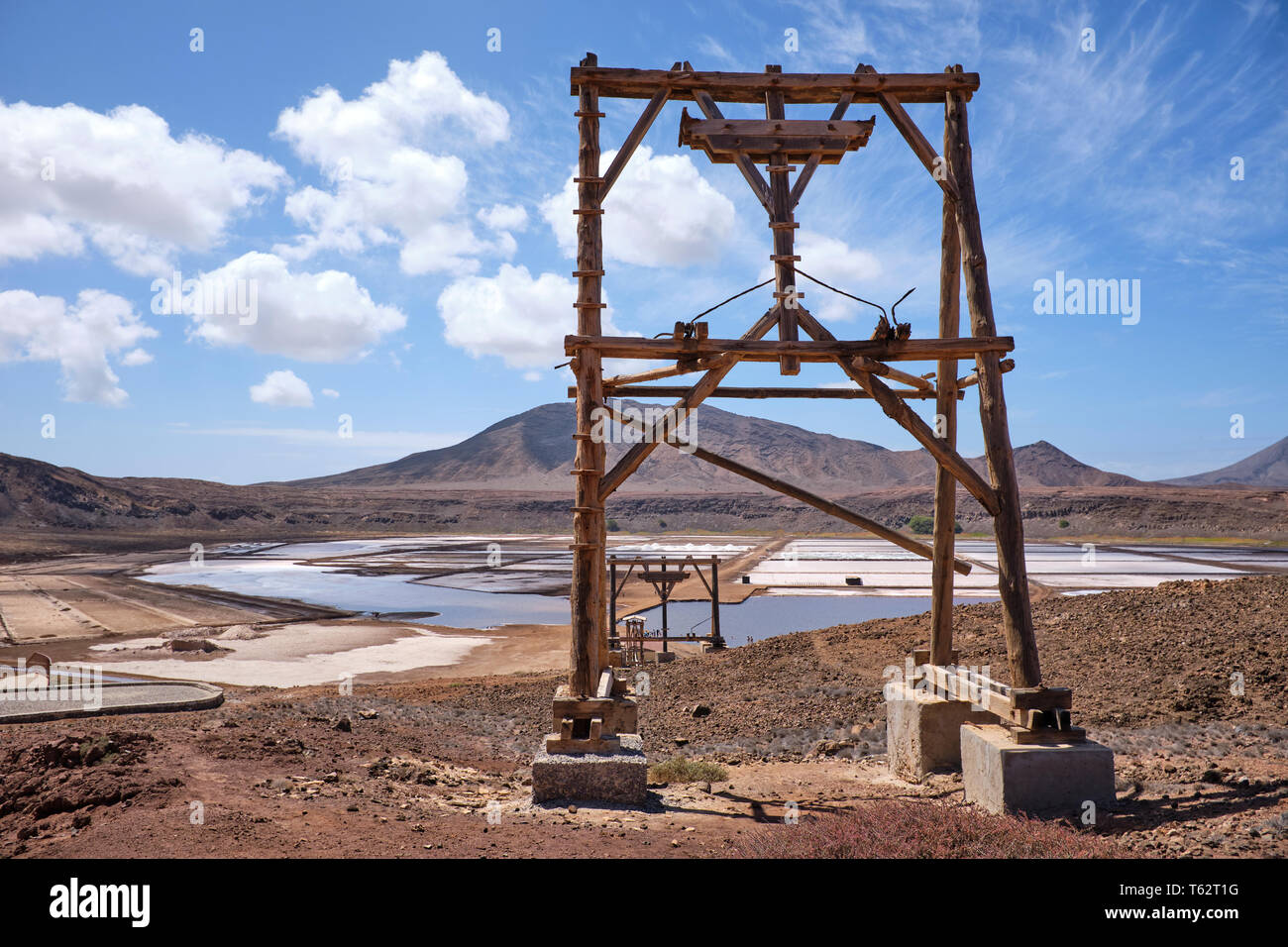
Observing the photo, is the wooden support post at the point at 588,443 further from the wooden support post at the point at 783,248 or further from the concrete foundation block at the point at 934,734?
the concrete foundation block at the point at 934,734

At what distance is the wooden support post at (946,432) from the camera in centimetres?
791

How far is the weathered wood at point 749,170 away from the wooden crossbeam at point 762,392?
5.84ft

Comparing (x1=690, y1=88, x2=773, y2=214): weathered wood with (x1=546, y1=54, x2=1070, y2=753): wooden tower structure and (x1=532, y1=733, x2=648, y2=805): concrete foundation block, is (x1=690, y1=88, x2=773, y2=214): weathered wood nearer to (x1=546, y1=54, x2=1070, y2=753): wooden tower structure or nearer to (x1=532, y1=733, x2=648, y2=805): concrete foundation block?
(x1=546, y1=54, x2=1070, y2=753): wooden tower structure

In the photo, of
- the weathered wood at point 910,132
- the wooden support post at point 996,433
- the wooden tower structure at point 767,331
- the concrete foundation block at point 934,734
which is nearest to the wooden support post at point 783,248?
the wooden tower structure at point 767,331

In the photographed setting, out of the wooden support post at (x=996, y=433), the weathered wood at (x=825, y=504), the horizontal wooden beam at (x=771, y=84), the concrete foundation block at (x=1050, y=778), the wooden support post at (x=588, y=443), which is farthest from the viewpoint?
the weathered wood at (x=825, y=504)

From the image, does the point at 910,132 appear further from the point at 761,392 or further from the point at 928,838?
the point at 928,838

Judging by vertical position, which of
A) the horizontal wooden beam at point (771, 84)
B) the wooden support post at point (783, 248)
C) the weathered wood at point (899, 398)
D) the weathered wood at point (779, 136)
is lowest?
the weathered wood at point (899, 398)

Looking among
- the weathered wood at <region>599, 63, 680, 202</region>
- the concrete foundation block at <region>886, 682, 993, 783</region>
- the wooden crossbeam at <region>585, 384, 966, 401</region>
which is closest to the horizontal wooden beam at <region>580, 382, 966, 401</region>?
the wooden crossbeam at <region>585, 384, 966, 401</region>

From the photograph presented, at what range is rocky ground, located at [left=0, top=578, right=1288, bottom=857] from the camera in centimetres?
527

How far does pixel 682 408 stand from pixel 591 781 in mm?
3191

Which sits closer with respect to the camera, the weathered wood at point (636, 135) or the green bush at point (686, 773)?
the weathered wood at point (636, 135)

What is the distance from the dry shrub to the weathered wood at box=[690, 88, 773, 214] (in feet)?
16.5

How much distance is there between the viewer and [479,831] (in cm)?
560
